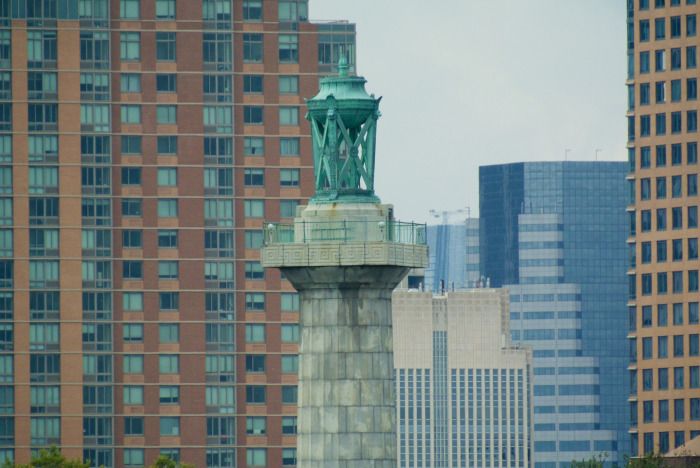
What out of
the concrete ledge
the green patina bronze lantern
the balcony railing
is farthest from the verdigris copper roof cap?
the concrete ledge

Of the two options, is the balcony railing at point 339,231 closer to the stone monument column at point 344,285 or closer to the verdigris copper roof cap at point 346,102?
the stone monument column at point 344,285

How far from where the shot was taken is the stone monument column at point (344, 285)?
106 m

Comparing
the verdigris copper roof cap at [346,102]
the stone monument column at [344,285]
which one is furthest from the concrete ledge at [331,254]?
the verdigris copper roof cap at [346,102]

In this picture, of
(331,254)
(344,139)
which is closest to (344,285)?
(331,254)

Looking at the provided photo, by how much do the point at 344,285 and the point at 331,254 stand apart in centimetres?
141

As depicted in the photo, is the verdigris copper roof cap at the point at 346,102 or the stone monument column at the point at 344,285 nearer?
the stone monument column at the point at 344,285

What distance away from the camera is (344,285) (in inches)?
4218

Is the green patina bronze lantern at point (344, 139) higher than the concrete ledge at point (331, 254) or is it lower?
higher

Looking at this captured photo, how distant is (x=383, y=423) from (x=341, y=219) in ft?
24.0

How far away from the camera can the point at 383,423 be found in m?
107

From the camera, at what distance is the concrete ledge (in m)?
106

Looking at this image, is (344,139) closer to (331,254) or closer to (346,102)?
(346,102)

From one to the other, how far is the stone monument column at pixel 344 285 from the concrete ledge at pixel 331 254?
35mm

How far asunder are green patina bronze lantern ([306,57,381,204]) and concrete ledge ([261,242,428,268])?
76.9 inches
